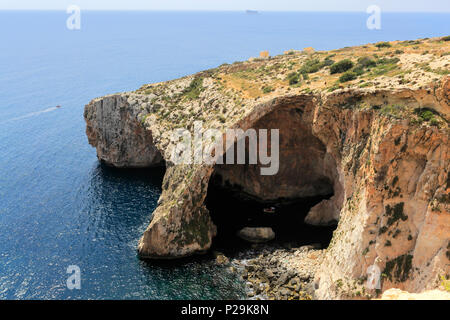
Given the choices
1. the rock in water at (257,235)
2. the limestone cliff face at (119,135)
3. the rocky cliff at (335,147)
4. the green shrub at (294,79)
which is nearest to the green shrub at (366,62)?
the rocky cliff at (335,147)

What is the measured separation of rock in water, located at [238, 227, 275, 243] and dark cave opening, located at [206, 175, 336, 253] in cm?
74

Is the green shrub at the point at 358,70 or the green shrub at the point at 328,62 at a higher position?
the green shrub at the point at 328,62

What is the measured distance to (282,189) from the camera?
76625 millimetres

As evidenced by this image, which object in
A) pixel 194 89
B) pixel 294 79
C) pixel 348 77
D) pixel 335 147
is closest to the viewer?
pixel 335 147

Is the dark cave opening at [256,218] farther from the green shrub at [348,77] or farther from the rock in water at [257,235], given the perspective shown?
the green shrub at [348,77]

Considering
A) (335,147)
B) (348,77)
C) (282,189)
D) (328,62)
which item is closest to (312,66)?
(328,62)

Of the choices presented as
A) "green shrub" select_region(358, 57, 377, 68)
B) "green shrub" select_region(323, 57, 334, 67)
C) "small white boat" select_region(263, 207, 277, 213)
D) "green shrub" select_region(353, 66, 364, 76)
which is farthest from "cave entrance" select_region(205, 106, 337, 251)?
"green shrub" select_region(323, 57, 334, 67)

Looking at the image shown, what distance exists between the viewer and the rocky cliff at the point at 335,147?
140ft

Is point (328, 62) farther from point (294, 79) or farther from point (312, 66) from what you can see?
point (294, 79)

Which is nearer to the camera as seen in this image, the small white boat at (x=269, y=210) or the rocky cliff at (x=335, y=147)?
the rocky cliff at (x=335, y=147)

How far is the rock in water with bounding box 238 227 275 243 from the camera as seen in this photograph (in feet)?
207

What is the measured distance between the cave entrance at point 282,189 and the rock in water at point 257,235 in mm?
942

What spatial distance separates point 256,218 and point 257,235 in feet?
22.3

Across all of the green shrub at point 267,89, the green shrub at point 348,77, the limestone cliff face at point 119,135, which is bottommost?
the limestone cliff face at point 119,135
